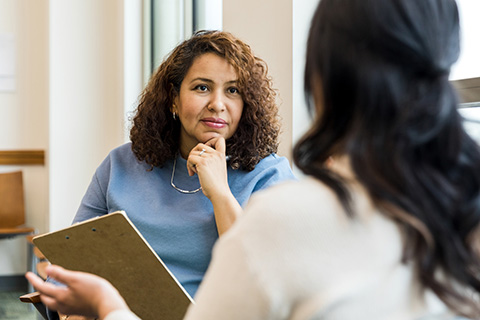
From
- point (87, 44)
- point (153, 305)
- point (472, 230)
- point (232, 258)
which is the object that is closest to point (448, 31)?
point (472, 230)

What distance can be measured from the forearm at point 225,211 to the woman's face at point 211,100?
254 mm

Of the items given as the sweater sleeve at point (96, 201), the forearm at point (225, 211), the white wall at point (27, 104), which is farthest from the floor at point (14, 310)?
the forearm at point (225, 211)

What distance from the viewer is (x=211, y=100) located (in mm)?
1900

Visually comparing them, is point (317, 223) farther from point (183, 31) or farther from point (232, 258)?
point (183, 31)

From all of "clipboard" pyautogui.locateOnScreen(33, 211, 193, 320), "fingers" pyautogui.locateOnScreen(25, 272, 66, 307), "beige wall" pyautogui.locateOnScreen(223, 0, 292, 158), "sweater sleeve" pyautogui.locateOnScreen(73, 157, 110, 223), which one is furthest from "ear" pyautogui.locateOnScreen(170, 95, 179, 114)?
"fingers" pyautogui.locateOnScreen(25, 272, 66, 307)

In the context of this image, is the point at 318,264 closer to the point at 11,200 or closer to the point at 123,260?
the point at 123,260

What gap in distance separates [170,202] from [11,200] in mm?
3589

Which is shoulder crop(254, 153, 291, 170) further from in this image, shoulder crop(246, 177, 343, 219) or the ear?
shoulder crop(246, 177, 343, 219)

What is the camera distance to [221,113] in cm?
190

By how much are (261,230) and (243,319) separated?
0.11 m

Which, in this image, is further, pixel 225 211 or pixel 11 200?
pixel 11 200

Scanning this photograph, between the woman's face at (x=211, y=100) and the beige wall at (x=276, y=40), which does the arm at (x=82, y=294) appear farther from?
the beige wall at (x=276, y=40)

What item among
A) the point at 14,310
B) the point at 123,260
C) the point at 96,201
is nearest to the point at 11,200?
the point at 14,310

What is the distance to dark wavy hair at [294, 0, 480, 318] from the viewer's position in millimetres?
816
